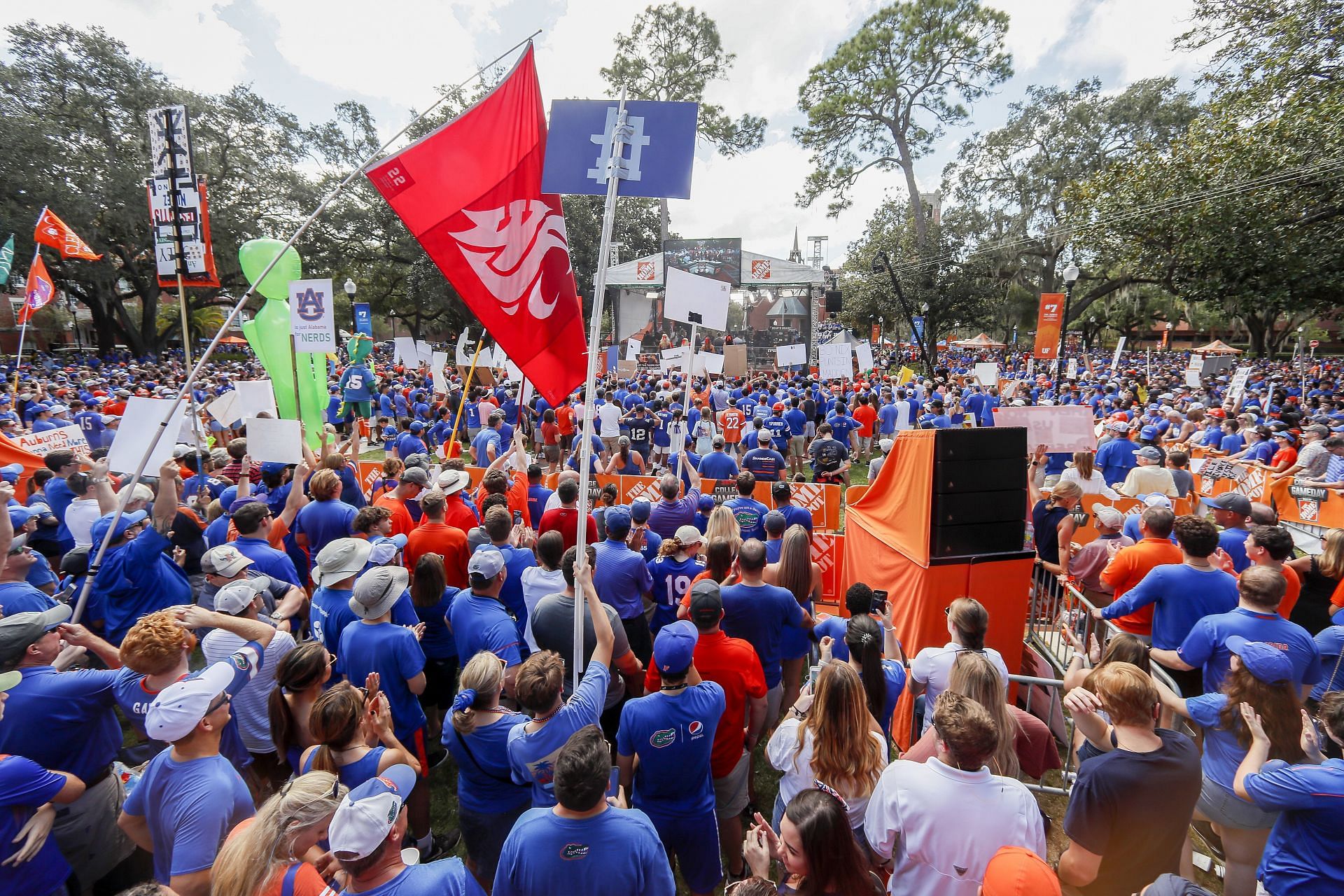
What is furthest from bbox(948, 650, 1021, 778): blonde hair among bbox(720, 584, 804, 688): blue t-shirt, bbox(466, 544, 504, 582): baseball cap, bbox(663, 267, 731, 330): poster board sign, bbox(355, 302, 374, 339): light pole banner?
bbox(355, 302, 374, 339): light pole banner

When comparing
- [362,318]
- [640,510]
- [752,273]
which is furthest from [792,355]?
[752,273]

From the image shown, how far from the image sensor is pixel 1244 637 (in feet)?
10.8

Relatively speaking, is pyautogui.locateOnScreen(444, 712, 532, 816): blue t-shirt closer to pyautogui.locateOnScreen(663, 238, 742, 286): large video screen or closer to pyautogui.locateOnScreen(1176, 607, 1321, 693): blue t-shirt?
pyautogui.locateOnScreen(1176, 607, 1321, 693): blue t-shirt

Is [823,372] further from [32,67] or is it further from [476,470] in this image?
[32,67]

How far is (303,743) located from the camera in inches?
120

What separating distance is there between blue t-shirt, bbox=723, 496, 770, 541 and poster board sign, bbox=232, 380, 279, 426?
5855mm

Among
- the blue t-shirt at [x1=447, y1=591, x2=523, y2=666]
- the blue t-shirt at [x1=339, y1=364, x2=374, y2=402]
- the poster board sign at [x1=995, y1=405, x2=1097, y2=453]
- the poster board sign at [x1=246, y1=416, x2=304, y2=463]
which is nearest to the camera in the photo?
the blue t-shirt at [x1=447, y1=591, x2=523, y2=666]

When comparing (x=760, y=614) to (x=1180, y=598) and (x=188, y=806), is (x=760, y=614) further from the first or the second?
(x=188, y=806)

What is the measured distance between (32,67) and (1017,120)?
4987 centimetres

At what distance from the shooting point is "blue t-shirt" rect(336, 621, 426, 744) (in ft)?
11.3

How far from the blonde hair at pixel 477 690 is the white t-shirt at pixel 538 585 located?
138cm

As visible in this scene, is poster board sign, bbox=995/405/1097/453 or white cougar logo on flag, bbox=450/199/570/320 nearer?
white cougar logo on flag, bbox=450/199/570/320

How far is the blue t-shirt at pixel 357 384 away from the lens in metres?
14.6

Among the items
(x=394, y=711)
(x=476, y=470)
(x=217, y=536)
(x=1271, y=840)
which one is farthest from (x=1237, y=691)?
(x=476, y=470)
